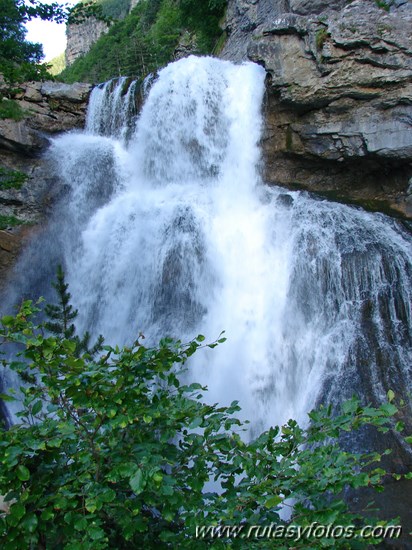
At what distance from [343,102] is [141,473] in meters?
12.5

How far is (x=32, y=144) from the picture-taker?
1541cm

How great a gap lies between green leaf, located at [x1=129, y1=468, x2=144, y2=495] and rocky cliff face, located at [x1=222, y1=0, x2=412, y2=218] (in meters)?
11.6

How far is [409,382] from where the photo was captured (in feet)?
26.9

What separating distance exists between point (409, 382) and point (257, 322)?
3.36 m

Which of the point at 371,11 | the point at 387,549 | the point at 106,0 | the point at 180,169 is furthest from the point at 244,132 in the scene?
the point at 106,0

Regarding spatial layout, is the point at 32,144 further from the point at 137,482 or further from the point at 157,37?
the point at 157,37

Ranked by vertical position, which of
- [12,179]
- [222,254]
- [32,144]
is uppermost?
[32,144]

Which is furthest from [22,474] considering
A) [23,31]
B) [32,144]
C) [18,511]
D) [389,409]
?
[23,31]

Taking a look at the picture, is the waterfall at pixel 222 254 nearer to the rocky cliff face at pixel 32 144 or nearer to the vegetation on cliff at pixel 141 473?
the rocky cliff face at pixel 32 144

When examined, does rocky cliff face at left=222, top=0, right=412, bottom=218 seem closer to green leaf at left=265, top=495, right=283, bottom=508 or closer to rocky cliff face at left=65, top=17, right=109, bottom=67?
green leaf at left=265, top=495, right=283, bottom=508

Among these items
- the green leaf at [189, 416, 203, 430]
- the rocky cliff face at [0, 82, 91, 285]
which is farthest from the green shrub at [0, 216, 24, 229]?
the green leaf at [189, 416, 203, 430]

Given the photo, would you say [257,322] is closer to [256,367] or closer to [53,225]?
[256,367]

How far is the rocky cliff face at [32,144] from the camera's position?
14133mm

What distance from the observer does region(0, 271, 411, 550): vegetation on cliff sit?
2.12 metres
